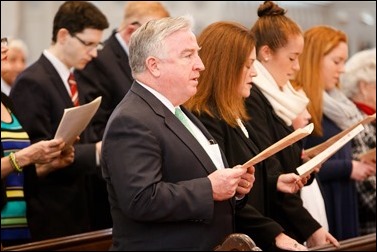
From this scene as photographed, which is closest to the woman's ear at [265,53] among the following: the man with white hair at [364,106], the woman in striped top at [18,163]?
the woman in striped top at [18,163]

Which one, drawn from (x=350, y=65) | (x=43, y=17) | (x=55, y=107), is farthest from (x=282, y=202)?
(x=43, y=17)

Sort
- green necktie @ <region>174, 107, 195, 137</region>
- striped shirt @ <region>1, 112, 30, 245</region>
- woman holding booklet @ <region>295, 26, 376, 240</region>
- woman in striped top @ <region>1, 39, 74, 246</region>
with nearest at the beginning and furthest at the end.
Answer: green necktie @ <region>174, 107, 195, 137</region> → woman in striped top @ <region>1, 39, 74, 246</region> → striped shirt @ <region>1, 112, 30, 245</region> → woman holding booklet @ <region>295, 26, 376, 240</region>

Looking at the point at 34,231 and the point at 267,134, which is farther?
the point at 34,231

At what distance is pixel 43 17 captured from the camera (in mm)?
5941

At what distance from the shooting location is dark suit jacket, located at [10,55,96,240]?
13.9 feet

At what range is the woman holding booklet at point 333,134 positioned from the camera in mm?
4676

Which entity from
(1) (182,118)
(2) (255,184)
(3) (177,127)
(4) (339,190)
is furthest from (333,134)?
(3) (177,127)

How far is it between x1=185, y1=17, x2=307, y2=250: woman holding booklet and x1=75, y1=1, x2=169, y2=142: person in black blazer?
1.26 metres

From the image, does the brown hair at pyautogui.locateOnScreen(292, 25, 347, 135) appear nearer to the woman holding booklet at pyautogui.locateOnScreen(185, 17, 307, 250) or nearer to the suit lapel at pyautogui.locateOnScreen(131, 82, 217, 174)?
the woman holding booklet at pyautogui.locateOnScreen(185, 17, 307, 250)

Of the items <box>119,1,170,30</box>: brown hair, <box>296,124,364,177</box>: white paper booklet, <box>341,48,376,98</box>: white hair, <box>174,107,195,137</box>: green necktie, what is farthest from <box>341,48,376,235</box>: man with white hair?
<box>174,107,195,137</box>: green necktie

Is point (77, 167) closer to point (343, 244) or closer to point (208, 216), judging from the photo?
point (343, 244)

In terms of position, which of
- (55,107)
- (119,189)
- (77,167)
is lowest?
(77,167)

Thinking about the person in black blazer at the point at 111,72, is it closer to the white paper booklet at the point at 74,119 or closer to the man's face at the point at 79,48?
the man's face at the point at 79,48

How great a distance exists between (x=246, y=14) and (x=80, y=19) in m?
1.63
